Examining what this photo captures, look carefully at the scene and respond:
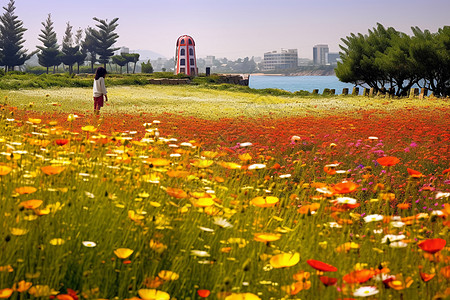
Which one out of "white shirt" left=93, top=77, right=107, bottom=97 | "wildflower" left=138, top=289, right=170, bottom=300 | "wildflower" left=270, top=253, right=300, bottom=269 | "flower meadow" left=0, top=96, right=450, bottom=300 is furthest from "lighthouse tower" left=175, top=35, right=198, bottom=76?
"wildflower" left=138, top=289, right=170, bottom=300

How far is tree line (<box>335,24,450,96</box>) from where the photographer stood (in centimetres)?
2811

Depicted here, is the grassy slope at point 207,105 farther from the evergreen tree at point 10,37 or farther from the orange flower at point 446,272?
the evergreen tree at point 10,37

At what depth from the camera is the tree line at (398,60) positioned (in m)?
28.1

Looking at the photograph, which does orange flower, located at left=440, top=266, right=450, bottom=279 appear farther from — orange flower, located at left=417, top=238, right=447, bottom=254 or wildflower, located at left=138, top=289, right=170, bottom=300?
wildflower, located at left=138, top=289, right=170, bottom=300

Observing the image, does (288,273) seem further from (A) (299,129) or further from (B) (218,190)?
(A) (299,129)

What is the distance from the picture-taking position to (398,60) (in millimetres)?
29859

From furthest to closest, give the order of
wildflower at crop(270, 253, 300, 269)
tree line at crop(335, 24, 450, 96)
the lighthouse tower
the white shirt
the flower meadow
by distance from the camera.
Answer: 1. the lighthouse tower
2. tree line at crop(335, 24, 450, 96)
3. the white shirt
4. the flower meadow
5. wildflower at crop(270, 253, 300, 269)

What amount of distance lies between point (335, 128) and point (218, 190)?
303 inches

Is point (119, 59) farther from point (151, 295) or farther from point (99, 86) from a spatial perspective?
point (151, 295)

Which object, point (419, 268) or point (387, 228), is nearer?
point (419, 268)

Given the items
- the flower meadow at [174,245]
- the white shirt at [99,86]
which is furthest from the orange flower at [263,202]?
the white shirt at [99,86]

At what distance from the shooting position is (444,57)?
89.2 feet

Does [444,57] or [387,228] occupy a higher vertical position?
[444,57]

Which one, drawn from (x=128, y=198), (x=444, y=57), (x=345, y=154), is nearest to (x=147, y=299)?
(x=128, y=198)
